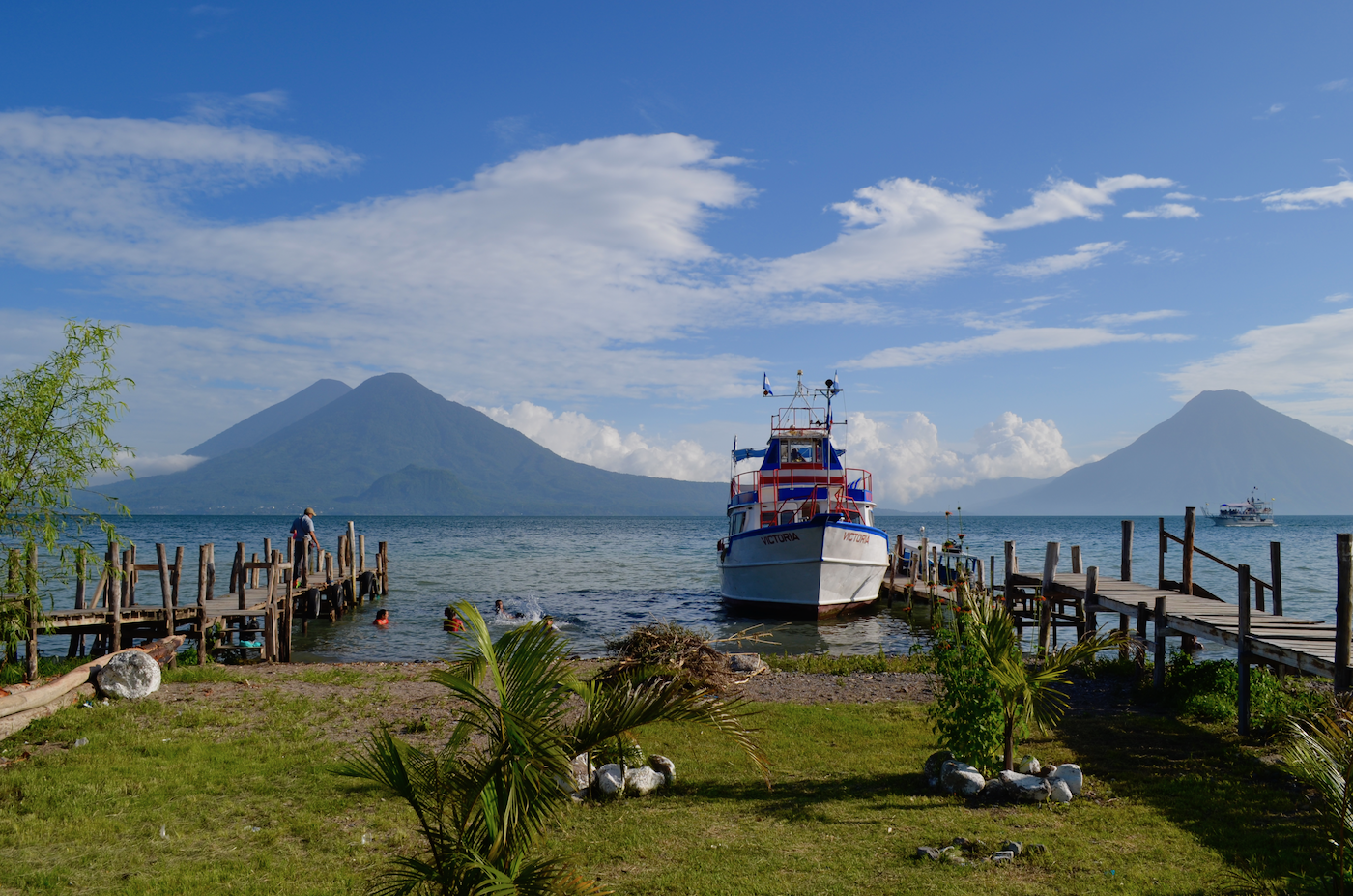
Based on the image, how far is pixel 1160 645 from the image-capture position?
1234cm

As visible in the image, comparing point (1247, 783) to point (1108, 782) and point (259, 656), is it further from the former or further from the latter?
point (259, 656)

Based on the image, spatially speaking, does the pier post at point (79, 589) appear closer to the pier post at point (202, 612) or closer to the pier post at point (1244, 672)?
the pier post at point (202, 612)

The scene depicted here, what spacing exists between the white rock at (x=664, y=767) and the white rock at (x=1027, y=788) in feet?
10.3

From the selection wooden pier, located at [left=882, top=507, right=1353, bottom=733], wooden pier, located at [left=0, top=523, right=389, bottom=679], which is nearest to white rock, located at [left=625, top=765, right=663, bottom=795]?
wooden pier, located at [left=882, top=507, right=1353, bottom=733]

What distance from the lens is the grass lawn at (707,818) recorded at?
19.7 ft

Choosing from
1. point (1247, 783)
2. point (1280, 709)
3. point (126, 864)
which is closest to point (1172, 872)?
point (1247, 783)

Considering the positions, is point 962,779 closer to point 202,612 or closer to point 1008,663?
point 1008,663

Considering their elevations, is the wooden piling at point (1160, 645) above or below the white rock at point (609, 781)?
above

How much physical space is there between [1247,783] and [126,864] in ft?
32.7

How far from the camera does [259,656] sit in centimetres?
1789

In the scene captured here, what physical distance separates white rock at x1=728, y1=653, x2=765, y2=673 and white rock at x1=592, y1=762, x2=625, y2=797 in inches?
269

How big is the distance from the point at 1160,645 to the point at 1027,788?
621cm

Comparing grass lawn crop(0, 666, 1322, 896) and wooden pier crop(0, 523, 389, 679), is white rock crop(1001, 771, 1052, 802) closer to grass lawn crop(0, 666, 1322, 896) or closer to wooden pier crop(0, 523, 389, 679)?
grass lawn crop(0, 666, 1322, 896)

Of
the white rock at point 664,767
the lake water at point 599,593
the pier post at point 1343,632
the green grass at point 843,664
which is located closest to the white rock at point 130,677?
the lake water at point 599,593
